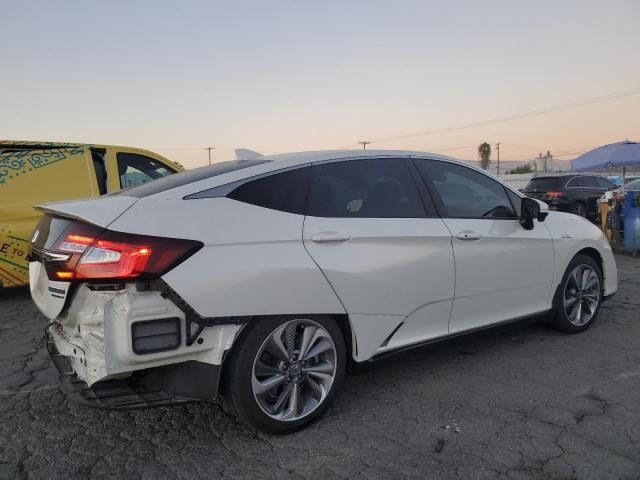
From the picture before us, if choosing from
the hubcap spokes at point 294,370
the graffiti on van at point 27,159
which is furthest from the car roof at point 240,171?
the graffiti on van at point 27,159

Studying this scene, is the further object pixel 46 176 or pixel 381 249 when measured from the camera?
pixel 46 176

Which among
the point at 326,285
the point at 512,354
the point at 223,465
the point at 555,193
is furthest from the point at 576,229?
the point at 555,193

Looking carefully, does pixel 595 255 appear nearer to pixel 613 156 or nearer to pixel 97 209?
pixel 97 209

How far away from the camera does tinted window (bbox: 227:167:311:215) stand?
291cm

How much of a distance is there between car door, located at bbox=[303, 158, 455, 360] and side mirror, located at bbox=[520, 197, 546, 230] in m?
0.95

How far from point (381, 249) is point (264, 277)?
0.82 m

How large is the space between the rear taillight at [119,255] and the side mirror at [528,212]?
2.72m

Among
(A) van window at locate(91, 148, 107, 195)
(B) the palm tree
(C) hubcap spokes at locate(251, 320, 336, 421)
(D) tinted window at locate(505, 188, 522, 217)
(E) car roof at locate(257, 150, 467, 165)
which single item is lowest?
(C) hubcap spokes at locate(251, 320, 336, 421)

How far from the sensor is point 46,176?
633 cm

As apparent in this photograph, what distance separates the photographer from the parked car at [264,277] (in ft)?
8.30

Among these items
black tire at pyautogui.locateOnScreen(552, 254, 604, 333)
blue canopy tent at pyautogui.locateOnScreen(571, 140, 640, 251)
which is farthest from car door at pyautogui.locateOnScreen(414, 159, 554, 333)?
blue canopy tent at pyautogui.locateOnScreen(571, 140, 640, 251)

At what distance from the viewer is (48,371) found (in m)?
4.02

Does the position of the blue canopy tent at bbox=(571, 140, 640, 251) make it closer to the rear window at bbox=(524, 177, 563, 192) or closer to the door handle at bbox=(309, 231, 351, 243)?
the rear window at bbox=(524, 177, 563, 192)

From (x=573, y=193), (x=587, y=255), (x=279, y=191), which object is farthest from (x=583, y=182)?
(x=279, y=191)
